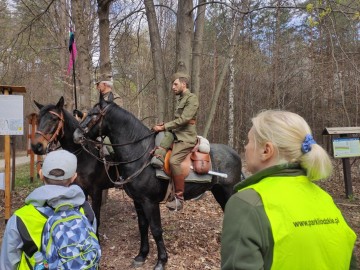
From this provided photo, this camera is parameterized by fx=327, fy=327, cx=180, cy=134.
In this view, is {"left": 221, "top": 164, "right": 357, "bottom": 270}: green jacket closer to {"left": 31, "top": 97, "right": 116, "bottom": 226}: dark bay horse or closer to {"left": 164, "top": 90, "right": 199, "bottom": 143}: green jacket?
{"left": 164, "top": 90, "right": 199, "bottom": 143}: green jacket

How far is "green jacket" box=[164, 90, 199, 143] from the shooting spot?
14.4 feet

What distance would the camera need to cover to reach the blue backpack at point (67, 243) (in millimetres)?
1968

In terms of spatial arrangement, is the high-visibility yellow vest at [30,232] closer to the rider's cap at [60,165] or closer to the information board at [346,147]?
the rider's cap at [60,165]

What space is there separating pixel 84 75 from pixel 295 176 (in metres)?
6.15

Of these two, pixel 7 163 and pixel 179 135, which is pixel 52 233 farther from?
pixel 7 163

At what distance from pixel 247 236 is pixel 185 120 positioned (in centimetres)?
318

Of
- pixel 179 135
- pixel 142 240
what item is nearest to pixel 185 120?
pixel 179 135

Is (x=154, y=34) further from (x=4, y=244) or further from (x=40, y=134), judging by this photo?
(x=4, y=244)

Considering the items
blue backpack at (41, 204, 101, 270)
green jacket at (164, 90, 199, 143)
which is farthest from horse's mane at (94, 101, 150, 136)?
blue backpack at (41, 204, 101, 270)

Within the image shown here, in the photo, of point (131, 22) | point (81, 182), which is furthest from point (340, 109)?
point (81, 182)

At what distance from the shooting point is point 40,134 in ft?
15.3

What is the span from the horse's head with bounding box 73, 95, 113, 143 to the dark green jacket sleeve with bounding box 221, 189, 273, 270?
339cm

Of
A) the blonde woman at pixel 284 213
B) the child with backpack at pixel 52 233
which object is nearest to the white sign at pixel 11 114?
the child with backpack at pixel 52 233

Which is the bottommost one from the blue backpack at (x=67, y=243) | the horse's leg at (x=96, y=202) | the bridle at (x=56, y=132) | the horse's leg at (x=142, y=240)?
the horse's leg at (x=142, y=240)
